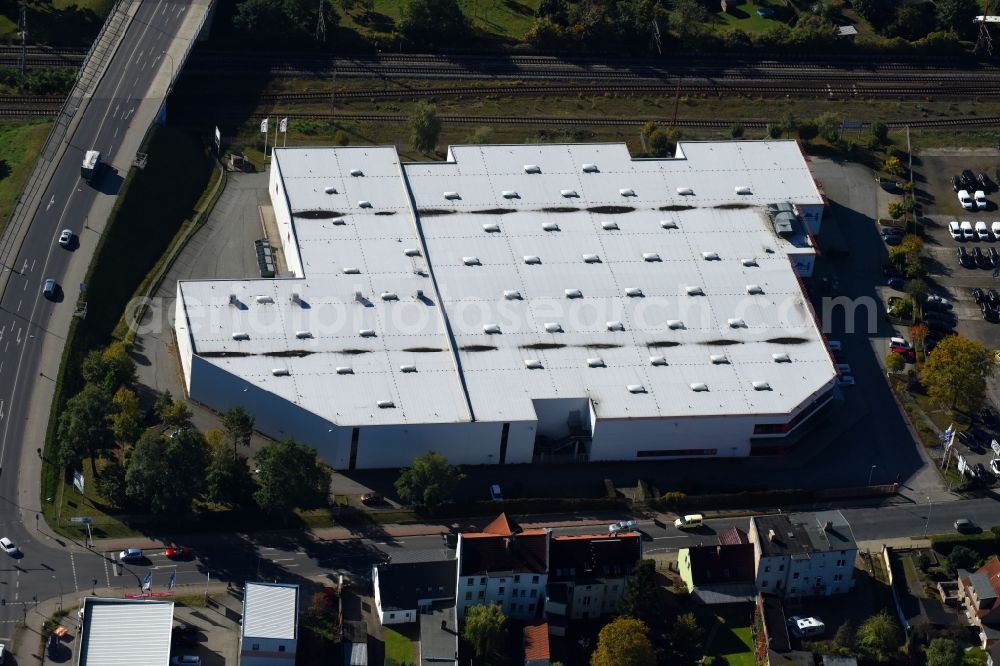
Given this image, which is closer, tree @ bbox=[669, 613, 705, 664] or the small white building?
the small white building

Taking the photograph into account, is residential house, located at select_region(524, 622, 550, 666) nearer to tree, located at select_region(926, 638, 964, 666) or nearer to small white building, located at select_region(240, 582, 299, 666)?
small white building, located at select_region(240, 582, 299, 666)

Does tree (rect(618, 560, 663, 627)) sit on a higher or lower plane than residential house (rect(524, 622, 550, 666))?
higher

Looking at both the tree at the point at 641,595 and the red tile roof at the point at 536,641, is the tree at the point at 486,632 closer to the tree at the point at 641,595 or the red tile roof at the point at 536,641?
the red tile roof at the point at 536,641

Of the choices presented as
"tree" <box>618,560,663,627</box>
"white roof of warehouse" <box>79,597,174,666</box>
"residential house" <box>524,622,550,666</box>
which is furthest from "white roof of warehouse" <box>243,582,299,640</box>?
"tree" <box>618,560,663,627</box>

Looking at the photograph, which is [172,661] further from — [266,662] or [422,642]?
[422,642]

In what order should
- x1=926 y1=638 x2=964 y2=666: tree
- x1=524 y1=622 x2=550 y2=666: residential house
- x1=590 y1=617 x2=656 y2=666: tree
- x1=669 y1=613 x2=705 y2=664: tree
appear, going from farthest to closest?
1. x1=669 y1=613 x2=705 y2=664: tree
2. x1=926 y1=638 x2=964 y2=666: tree
3. x1=524 y1=622 x2=550 y2=666: residential house
4. x1=590 y1=617 x2=656 y2=666: tree

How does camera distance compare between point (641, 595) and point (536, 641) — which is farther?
point (641, 595)

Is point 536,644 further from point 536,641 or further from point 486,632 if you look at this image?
point 486,632

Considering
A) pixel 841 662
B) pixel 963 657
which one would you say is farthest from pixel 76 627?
pixel 963 657

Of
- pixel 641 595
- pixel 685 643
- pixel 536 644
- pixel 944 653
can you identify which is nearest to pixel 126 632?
pixel 536 644
